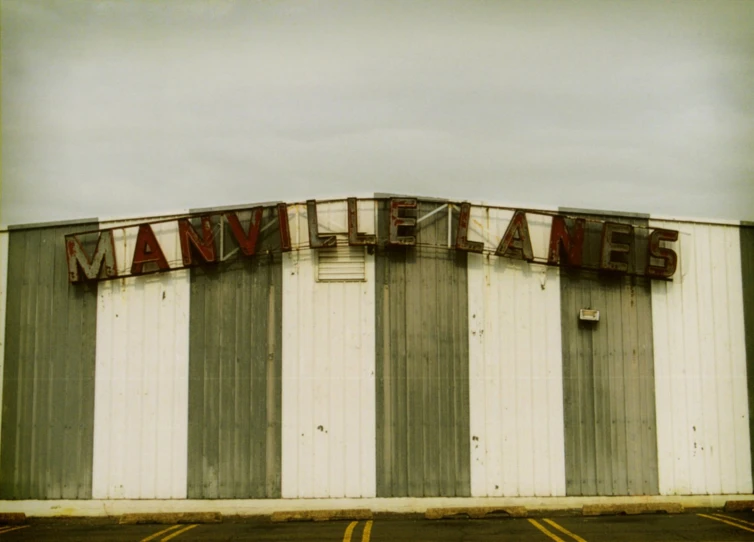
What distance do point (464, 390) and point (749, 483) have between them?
7583 millimetres

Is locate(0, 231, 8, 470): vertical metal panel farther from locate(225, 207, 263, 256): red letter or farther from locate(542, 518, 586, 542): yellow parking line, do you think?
locate(542, 518, 586, 542): yellow parking line

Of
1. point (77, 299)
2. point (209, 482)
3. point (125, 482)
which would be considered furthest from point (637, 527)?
point (77, 299)

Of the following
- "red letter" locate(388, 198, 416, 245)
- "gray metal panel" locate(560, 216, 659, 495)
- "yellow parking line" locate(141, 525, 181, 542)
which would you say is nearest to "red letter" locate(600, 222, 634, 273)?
"gray metal panel" locate(560, 216, 659, 495)

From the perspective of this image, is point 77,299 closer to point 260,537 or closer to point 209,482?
point 209,482

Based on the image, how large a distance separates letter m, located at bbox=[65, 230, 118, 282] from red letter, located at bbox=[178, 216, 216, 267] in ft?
6.06

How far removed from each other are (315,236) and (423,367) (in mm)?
4272

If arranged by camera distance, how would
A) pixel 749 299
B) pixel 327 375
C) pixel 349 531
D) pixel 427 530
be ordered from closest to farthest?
pixel 349 531 < pixel 427 530 < pixel 327 375 < pixel 749 299

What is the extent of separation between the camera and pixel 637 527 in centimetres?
1555

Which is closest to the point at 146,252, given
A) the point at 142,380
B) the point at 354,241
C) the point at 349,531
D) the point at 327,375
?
the point at 142,380

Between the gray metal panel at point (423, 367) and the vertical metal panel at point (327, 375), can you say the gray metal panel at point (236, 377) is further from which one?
the gray metal panel at point (423, 367)

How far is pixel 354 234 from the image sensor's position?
60.4 feet

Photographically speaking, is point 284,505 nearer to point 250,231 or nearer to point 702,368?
point 250,231

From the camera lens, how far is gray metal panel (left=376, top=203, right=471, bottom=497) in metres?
18.0

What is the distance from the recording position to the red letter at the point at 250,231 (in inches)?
725
